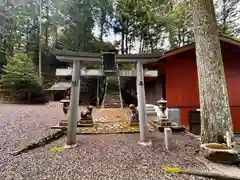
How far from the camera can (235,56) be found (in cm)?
736

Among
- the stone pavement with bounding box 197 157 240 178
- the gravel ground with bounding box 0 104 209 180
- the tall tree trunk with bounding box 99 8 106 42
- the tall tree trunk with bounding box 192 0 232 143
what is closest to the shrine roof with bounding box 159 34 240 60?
the tall tree trunk with bounding box 192 0 232 143

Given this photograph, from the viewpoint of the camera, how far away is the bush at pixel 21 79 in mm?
13141

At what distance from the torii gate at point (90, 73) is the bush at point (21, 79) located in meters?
10.6

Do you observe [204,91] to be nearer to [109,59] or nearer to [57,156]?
[109,59]

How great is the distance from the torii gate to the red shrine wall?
2.84 m

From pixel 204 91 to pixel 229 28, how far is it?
45.5 ft

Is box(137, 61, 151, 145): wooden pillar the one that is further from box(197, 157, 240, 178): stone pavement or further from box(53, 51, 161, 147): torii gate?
box(197, 157, 240, 178): stone pavement

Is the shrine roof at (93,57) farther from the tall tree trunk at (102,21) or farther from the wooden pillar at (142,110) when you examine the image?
the tall tree trunk at (102,21)

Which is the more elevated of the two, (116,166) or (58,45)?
(58,45)

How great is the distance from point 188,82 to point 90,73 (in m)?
4.64

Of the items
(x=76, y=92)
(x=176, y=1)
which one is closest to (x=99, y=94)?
(x=176, y=1)

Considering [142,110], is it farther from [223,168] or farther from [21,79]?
[21,79]

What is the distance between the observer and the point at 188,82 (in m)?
7.27

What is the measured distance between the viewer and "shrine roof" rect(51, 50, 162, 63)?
4266 millimetres
